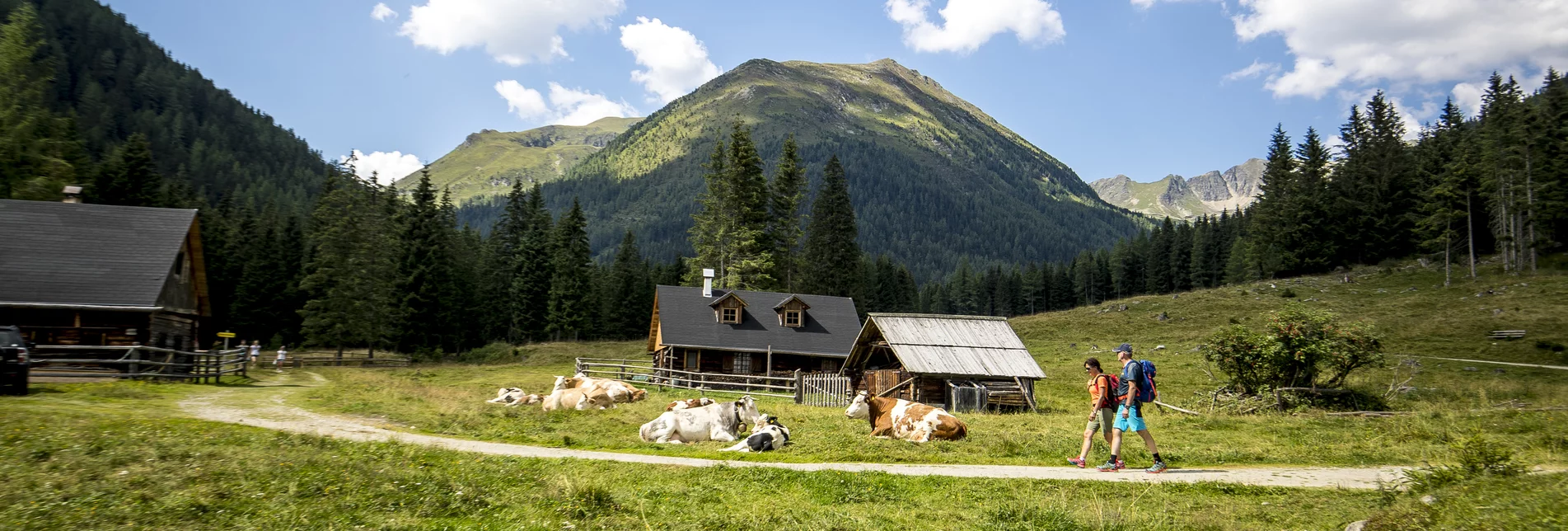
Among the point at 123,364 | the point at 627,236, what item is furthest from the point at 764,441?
the point at 627,236

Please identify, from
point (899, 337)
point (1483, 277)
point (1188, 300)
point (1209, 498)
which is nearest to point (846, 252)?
point (1188, 300)

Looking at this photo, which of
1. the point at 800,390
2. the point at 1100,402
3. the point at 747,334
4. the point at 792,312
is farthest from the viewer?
the point at 792,312

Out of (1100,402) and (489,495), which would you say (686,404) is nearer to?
(489,495)

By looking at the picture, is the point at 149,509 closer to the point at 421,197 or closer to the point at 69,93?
the point at 421,197

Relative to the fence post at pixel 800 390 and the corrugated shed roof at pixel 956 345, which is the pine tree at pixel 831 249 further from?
the fence post at pixel 800 390

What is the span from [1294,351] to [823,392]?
52.5 ft

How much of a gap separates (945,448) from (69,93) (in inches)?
8253

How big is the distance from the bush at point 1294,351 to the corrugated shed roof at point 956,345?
6.09 m

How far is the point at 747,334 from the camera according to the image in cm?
4328

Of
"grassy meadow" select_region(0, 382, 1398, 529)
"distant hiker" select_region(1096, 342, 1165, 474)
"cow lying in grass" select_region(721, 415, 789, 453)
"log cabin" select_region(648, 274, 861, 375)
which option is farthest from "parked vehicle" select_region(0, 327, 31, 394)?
"log cabin" select_region(648, 274, 861, 375)

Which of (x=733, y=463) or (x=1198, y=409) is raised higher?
(x=733, y=463)

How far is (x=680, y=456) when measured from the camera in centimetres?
1474

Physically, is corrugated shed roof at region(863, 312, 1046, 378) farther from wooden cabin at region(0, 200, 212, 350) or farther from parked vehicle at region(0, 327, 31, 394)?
wooden cabin at region(0, 200, 212, 350)

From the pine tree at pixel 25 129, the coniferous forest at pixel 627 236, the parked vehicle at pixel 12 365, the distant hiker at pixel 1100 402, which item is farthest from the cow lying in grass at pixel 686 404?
the pine tree at pixel 25 129
